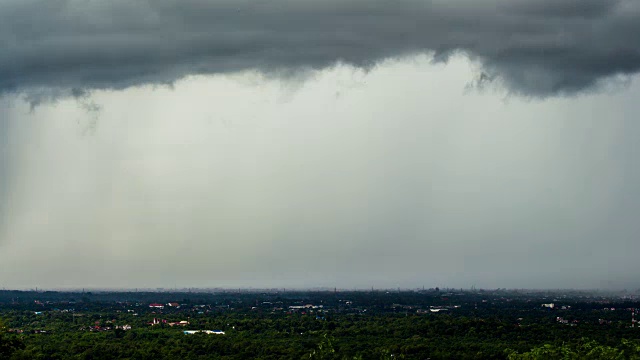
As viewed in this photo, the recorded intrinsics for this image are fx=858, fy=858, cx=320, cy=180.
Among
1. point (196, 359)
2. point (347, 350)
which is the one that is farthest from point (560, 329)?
point (196, 359)

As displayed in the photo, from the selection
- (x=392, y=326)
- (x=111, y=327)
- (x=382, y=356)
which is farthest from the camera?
(x=111, y=327)

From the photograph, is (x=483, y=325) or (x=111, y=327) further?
(x=111, y=327)

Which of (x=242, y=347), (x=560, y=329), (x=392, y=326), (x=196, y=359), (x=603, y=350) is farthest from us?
(x=392, y=326)

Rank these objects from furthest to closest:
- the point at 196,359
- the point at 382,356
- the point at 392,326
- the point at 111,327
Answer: the point at 111,327, the point at 392,326, the point at 196,359, the point at 382,356

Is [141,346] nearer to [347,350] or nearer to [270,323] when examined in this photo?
[347,350]

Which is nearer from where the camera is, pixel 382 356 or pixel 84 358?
pixel 382 356

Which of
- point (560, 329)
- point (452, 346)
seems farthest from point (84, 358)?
point (560, 329)

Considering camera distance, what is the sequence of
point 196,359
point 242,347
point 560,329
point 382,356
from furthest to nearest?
point 560,329
point 242,347
point 196,359
point 382,356

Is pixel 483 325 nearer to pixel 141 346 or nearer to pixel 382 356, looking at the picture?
pixel 382 356
